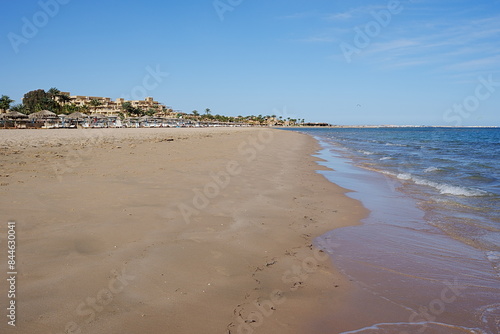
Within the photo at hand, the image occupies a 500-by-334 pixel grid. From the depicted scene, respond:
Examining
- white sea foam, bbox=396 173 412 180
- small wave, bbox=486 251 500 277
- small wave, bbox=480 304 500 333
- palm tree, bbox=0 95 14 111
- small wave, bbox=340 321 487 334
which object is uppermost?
palm tree, bbox=0 95 14 111

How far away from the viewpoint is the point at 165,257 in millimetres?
3732

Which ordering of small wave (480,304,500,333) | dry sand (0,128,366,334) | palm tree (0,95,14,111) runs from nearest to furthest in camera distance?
1. dry sand (0,128,366,334)
2. small wave (480,304,500,333)
3. palm tree (0,95,14,111)

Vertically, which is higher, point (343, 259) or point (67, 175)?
point (67, 175)

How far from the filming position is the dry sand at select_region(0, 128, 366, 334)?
104 inches

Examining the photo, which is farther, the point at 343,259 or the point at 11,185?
the point at 11,185

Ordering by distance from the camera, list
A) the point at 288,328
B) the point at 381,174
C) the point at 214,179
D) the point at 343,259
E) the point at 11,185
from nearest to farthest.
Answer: the point at 288,328, the point at 343,259, the point at 11,185, the point at 214,179, the point at 381,174

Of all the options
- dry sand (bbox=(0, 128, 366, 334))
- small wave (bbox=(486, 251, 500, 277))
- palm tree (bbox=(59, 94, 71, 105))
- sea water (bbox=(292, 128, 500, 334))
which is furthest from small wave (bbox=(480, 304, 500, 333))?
palm tree (bbox=(59, 94, 71, 105))

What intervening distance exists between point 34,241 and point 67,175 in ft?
14.1

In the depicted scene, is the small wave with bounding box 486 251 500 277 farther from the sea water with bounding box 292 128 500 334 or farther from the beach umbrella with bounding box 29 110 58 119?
the beach umbrella with bounding box 29 110 58 119

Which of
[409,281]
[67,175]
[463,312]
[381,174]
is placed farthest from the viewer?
[381,174]

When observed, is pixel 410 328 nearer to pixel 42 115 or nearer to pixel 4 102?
pixel 42 115

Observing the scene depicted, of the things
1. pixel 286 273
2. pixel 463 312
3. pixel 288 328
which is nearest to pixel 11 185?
pixel 286 273

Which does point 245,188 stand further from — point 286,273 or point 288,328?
point 288,328

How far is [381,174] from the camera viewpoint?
510 inches
